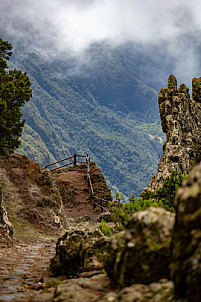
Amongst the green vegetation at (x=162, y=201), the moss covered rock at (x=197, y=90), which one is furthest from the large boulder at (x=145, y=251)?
the moss covered rock at (x=197, y=90)

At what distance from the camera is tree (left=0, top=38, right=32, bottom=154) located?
16.0 meters

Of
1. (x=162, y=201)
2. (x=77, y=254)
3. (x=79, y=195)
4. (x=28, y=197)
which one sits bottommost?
(x=77, y=254)

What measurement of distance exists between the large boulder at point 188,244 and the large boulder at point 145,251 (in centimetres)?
37

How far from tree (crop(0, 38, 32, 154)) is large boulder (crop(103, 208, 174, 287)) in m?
12.5

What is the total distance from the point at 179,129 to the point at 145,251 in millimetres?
15468

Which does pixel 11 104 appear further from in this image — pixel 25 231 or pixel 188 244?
pixel 188 244

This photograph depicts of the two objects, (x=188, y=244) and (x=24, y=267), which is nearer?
(x=188, y=244)

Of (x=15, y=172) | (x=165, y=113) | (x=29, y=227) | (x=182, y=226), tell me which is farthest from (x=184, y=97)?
(x=182, y=226)

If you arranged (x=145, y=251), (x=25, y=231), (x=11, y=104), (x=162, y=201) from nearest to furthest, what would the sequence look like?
(x=145, y=251)
(x=162, y=201)
(x=25, y=231)
(x=11, y=104)

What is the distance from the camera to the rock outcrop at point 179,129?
51.2 ft

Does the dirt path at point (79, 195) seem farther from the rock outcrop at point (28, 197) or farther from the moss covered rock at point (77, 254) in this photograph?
the moss covered rock at point (77, 254)

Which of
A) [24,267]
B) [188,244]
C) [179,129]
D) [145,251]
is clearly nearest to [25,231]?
[24,267]

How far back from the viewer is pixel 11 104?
1695 centimetres

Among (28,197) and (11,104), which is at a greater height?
(11,104)
